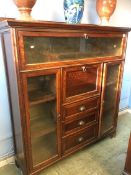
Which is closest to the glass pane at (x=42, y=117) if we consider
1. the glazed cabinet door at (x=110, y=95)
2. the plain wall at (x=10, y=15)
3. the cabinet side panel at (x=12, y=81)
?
the cabinet side panel at (x=12, y=81)

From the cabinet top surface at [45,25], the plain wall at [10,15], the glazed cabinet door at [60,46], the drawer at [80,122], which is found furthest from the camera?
the drawer at [80,122]

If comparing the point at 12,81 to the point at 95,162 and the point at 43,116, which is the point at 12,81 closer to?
the point at 43,116

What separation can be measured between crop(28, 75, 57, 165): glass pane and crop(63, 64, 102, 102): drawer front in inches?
5.0

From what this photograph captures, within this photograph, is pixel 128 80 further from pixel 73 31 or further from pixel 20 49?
pixel 20 49

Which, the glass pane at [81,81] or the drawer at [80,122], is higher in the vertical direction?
the glass pane at [81,81]

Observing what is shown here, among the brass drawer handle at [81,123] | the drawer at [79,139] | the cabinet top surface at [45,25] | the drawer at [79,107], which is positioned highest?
the cabinet top surface at [45,25]

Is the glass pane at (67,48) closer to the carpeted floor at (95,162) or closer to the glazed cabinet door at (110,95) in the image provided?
the glazed cabinet door at (110,95)

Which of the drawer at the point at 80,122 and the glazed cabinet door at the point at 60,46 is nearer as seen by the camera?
the glazed cabinet door at the point at 60,46

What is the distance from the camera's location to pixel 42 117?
1565 millimetres

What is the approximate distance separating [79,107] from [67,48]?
59 centimetres

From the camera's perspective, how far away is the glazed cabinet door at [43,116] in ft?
4.42

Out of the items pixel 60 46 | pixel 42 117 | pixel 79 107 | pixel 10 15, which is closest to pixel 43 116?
pixel 42 117

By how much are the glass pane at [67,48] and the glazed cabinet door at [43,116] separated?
0.13 m

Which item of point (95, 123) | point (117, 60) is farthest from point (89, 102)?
point (117, 60)
